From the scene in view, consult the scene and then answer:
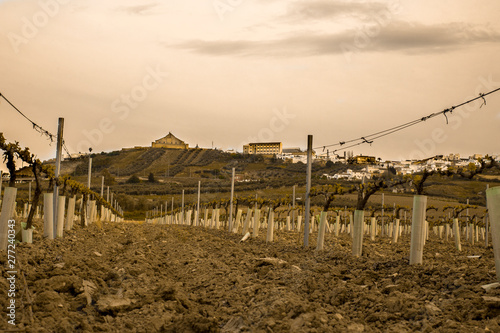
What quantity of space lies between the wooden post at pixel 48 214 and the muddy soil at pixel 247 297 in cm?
298

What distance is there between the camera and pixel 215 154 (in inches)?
5704

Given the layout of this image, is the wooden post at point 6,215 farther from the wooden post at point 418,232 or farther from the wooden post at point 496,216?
the wooden post at point 496,216

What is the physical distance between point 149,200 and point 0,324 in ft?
281

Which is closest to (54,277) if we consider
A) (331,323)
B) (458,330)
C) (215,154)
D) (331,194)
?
(331,323)

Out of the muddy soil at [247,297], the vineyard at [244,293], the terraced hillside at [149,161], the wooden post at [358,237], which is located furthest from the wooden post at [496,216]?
the terraced hillside at [149,161]

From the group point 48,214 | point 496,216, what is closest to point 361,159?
point 48,214

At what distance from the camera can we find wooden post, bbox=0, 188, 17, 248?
38.5ft

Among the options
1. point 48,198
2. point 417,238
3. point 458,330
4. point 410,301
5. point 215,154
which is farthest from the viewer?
point 215,154

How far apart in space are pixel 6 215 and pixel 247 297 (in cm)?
619

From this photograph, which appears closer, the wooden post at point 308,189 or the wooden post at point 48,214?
the wooden post at point 48,214

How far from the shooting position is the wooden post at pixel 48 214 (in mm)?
15070

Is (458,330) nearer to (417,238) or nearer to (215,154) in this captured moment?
(417,238)

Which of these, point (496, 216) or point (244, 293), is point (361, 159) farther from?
point (244, 293)

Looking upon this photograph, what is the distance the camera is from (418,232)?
11.8 metres
